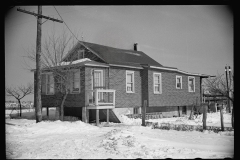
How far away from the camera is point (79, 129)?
44.6ft

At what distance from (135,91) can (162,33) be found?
16.6 feet

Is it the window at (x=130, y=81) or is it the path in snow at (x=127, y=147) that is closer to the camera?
the path in snow at (x=127, y=147)

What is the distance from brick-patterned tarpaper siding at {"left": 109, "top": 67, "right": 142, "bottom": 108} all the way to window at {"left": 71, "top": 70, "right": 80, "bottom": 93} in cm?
241

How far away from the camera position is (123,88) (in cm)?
2033

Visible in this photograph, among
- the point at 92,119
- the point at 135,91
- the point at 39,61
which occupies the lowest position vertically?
the point at 92,119

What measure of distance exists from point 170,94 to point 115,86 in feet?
20.0

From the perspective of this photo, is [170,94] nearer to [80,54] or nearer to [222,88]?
[222,88]

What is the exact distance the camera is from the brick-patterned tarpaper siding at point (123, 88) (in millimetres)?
19734

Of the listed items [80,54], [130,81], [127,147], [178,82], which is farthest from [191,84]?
[127,147]

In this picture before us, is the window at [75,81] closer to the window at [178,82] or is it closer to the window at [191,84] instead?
the window at [178,82]

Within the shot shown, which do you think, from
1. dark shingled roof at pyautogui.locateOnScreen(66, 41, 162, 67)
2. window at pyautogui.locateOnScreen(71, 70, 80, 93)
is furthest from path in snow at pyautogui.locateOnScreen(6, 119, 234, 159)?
dark shingled roof at pyautogui.locateOnScreen(66, 41, 162, 67)

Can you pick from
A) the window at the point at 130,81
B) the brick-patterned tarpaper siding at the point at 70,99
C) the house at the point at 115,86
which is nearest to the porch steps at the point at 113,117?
the house at the point at 115,86
